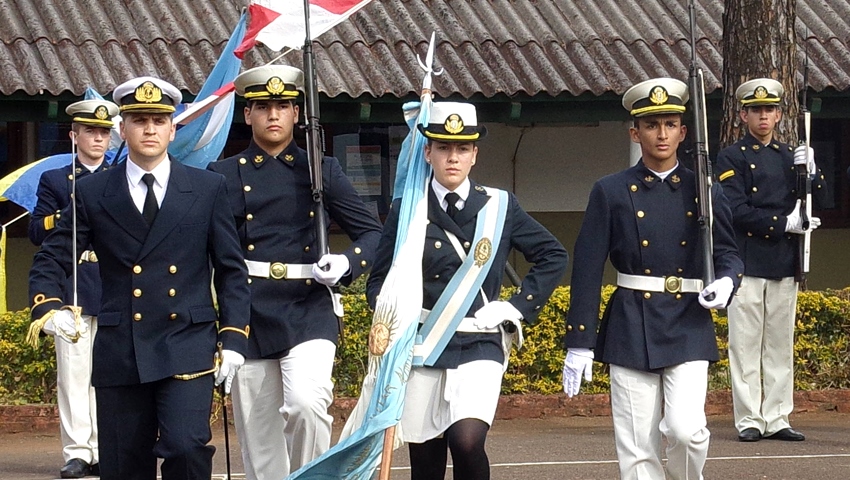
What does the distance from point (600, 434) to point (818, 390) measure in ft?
6.63

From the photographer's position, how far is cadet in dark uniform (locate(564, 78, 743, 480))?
683 centimetres

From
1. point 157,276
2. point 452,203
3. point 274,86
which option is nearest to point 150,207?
point 157,276

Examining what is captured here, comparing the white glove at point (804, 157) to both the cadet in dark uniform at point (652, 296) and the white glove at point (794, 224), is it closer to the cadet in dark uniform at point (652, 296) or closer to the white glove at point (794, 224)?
the white glove at point (794, 224)

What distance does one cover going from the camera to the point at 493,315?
6645 mm

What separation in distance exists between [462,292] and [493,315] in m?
0.17

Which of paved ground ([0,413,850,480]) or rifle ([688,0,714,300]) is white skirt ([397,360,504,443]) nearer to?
rifle ([688,0,714,300])

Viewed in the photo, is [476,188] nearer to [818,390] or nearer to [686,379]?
[686,379]

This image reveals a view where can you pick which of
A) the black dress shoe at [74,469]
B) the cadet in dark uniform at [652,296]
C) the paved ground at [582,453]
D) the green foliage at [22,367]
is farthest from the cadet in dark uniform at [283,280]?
the green foliage at [22,367]

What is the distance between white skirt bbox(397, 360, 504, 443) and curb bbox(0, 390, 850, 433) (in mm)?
4303

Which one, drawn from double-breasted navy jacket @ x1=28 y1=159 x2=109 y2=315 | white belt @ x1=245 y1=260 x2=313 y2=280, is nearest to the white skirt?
white belt @ x1=245 y1=260 x2=313 y2=280

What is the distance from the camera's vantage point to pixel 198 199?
6.37 meters

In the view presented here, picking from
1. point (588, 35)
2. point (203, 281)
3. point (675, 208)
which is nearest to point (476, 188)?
point (675, 208)

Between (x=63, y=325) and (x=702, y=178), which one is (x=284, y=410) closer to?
(x=63, y=325)

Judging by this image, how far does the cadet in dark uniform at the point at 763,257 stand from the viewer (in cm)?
995
